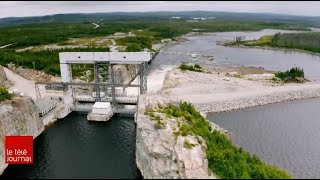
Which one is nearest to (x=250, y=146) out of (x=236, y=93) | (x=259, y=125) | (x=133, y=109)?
(x=259, y=125)

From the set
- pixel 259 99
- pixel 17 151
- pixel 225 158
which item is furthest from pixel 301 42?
pixel 17 151

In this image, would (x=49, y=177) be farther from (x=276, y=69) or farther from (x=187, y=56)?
(x=187, y=56)

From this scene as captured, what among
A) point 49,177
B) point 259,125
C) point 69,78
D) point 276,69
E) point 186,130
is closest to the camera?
point 49,177

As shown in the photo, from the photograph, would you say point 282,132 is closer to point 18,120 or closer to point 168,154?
point 168,154

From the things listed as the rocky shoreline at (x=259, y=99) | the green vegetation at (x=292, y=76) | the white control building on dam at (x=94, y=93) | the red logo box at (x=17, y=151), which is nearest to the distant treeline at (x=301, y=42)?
the green vegetation at (x=292, y=76)

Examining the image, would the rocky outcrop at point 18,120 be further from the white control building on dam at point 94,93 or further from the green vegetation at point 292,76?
the green vegetation at point 292,76

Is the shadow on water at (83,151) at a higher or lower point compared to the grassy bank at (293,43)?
lower
